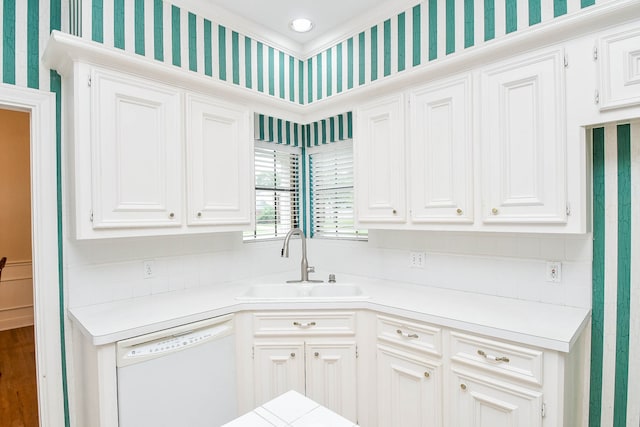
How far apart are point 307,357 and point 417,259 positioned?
1.02 m

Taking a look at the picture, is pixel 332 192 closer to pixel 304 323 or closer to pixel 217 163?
pixel 217 163

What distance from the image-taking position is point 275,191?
3223 millimetres

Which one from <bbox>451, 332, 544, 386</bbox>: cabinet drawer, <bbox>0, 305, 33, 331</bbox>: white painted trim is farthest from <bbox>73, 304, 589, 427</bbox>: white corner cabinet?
<bbox>0, 305, 33, 331</bbox>: white painted trim

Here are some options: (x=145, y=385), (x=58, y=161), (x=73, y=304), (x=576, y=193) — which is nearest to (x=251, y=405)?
(x=145, y=385)

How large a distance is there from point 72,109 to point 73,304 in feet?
3.54

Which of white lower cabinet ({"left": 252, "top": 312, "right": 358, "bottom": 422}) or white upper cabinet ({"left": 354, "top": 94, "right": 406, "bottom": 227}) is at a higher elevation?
white upper cabinet ({"left": 354, "top": 94, "right": 406, "bottom": 227})

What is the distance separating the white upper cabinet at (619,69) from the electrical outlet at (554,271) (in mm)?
830

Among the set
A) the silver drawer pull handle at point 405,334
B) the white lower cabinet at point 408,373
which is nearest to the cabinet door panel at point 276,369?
the white lower cabinet at point 408,373

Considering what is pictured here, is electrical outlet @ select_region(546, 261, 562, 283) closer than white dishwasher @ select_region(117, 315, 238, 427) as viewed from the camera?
No

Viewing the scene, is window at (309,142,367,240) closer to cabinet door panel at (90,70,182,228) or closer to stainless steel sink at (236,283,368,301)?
stainless steel sink at (236,283,368,301)

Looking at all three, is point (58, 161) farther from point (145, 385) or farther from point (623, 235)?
point (623, 235)

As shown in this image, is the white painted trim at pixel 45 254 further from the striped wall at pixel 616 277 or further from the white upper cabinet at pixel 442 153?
the striped wall at pixel 616 277

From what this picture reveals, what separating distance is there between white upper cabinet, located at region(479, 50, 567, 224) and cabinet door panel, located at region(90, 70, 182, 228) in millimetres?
1776

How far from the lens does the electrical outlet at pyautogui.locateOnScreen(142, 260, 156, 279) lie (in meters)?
2.32
